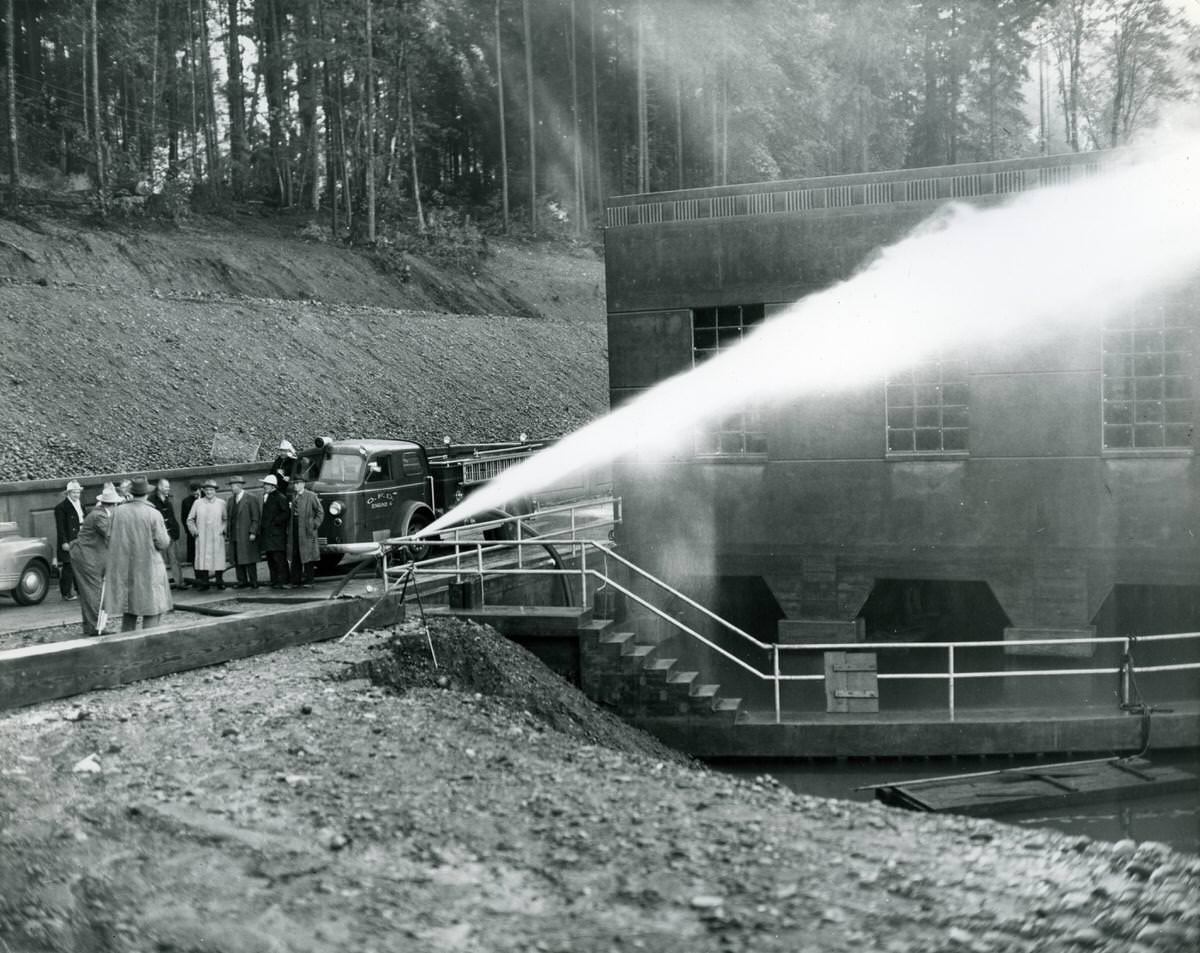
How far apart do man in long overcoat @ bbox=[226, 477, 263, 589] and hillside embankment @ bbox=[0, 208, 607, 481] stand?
628cm

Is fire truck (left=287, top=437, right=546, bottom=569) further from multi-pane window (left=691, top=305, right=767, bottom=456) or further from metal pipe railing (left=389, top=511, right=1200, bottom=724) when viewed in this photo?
multi-pane window (left=691, top=305, right=767, bottom=456)

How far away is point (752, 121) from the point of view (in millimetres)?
53906

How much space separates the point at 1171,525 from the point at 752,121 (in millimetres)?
A: 40428

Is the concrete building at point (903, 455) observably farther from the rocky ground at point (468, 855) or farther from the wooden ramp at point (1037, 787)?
the rocky ground at point (468, 855)

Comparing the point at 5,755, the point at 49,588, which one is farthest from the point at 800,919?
the point at 49,588

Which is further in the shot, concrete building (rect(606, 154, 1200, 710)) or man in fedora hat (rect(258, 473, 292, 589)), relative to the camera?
man in fedora hat (rect(258, 473, 292, 589))

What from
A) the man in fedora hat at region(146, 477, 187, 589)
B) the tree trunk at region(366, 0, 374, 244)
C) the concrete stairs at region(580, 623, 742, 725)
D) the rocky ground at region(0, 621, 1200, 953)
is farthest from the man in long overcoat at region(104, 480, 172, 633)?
the tree trunk at region(366, 0, 374, 244)

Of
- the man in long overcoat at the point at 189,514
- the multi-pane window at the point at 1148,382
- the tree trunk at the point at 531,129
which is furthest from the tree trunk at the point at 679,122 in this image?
the multi-pane window at the point at 1148,382

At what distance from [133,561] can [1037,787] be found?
984 cm

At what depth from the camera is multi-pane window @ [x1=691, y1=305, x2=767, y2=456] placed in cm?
1883

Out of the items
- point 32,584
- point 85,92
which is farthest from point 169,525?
point 85,92

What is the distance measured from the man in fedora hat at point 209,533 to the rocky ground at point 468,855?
7504 millimetres

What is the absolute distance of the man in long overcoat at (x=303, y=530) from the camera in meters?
18.1

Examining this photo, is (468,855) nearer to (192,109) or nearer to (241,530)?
(241,530)
